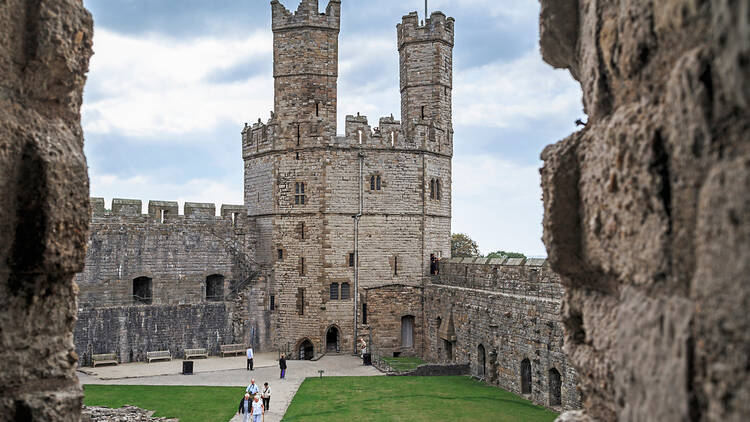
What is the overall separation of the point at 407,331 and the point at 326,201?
20.2ft

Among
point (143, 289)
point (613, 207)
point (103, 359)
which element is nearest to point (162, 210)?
point (143, 289)

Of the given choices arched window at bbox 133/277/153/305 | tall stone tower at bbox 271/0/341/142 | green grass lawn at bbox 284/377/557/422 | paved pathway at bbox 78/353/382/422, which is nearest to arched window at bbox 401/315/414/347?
paved pathway at bbox 78/353/382/422

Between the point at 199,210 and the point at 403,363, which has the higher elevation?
the point at 199,210

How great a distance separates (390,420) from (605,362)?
11.2m

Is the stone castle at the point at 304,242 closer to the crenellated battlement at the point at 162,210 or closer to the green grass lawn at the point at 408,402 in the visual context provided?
the crenellated battlement at the point at 162,210

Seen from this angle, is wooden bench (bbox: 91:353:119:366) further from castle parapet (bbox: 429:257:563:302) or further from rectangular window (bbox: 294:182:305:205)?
castle parapet (bbox: 429:257:563:302)

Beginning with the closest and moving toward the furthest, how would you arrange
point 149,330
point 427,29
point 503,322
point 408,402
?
1. point 408,402
2. point 503,322
3. point 149,330
4. point 427,29

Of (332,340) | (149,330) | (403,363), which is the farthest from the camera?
(332,340)

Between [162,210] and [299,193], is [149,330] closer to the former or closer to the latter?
[162,210]

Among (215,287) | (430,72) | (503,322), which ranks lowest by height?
(503,322)

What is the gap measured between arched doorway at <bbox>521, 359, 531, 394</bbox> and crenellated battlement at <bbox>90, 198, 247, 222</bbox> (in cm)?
1406

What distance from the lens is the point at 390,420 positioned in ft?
45.8

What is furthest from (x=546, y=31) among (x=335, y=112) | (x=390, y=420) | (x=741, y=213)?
(x=335, y=112)

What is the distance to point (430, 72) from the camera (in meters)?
26.3
